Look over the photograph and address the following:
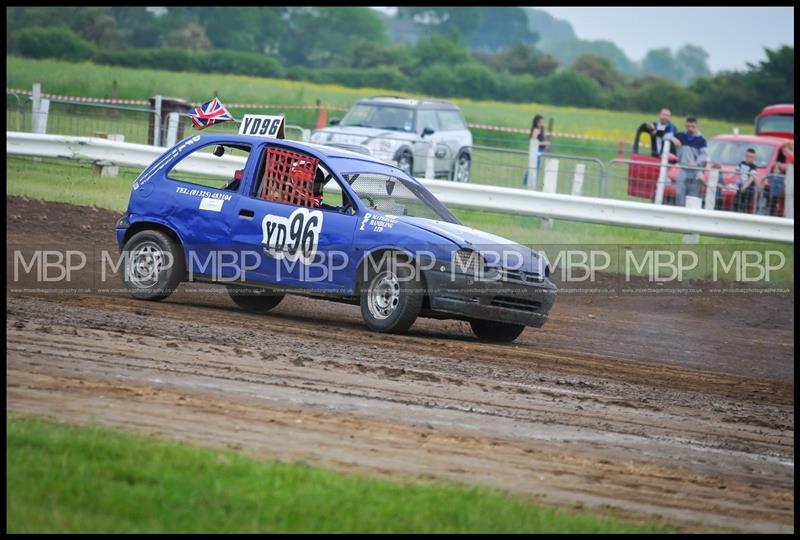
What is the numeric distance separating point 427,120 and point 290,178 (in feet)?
46.5

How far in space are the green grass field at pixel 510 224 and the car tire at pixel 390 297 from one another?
21.8 ft

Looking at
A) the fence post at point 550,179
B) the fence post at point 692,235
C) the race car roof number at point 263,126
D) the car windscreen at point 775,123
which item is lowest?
the fence post at point 692,235

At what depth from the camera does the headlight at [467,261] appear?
11164 mm

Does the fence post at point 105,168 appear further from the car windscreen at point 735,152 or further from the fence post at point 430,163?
the car windscreen at point 735,152

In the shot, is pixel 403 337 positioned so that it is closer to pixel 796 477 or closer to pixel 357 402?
pixel 357 402

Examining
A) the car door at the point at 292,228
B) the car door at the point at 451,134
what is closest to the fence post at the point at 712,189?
the car door at the point at 451,134

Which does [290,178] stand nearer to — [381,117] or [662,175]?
[662,175]

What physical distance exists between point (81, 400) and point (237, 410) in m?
0.89

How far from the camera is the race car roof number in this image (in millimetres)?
12570

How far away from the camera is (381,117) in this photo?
25.2m

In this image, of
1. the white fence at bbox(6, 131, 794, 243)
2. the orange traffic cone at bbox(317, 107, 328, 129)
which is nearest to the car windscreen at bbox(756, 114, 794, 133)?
the orange traffic cone at bbox(317, 107, 328, 129)

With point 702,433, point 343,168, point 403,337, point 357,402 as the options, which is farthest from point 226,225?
point 702,433

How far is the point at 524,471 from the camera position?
22.6 feet

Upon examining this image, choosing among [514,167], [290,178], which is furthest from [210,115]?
[514,167]
